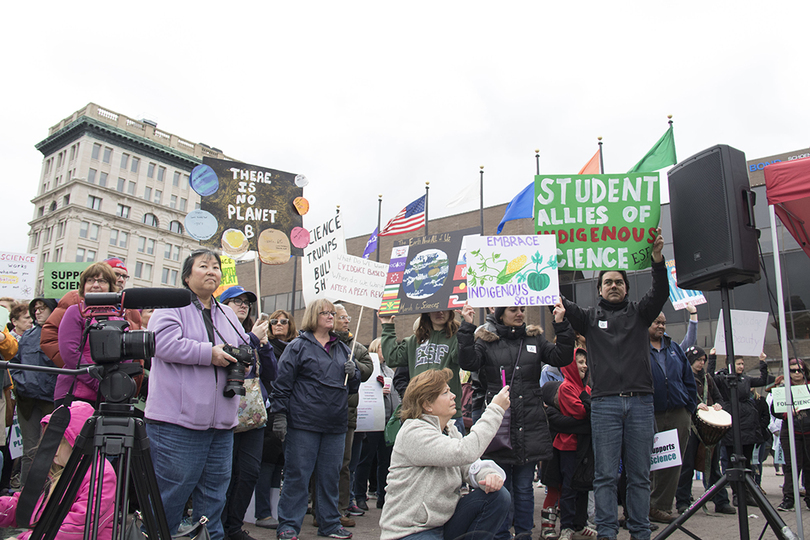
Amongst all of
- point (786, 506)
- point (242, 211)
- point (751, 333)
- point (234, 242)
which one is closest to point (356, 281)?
point (234, 242)

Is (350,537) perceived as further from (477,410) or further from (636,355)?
(636,355)

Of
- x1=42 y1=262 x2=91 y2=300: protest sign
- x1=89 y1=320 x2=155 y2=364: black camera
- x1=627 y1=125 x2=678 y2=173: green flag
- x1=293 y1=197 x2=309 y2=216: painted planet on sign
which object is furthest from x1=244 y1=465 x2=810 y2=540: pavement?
x1=627 y1=125 x2=678 y2=173: green flag

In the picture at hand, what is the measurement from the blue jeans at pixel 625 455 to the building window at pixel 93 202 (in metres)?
72.5

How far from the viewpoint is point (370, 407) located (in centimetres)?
680

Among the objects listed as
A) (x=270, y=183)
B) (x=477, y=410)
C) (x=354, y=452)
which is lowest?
(x=354, y=452)

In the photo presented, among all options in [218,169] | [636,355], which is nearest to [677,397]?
[636,355]

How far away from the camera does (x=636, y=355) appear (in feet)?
15.5

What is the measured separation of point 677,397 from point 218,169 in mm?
5904

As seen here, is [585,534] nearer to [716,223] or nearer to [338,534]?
[338,534]

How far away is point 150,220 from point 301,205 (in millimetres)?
71693

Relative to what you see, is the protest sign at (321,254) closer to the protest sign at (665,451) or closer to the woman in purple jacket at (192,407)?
the woman in purple jacket at (192,407)

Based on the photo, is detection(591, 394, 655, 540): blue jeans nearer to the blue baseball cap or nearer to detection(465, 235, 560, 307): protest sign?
detection(465, 235, 560, 307): protest sign

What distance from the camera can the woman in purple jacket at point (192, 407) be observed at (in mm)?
3490

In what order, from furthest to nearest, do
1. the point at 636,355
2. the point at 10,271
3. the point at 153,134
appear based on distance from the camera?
the point at 153,134 → the point at 10,271 → the point at 636,355
